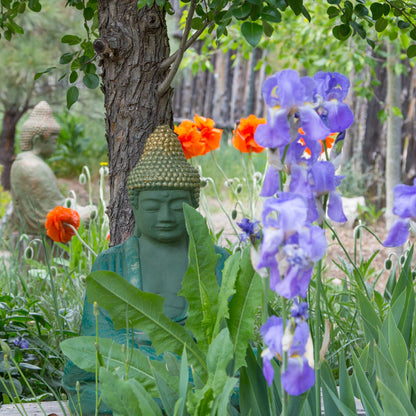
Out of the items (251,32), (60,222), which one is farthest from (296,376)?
(60,222)

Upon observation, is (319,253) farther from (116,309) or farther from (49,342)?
(49,342)

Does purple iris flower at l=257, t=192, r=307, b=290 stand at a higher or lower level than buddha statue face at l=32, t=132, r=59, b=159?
higher

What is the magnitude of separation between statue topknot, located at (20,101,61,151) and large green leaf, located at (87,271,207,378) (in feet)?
11.1

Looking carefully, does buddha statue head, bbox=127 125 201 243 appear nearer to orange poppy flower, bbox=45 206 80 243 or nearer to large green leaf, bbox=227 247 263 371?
large green leaf, bbox=227 247 263 371

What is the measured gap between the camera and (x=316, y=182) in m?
0.93

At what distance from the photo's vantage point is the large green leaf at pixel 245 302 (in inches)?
50.9

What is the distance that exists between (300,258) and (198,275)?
1.97 ft

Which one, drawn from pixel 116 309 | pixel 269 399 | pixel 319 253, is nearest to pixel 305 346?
pixel 319 253

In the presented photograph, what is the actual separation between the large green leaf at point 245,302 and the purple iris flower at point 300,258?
469mm

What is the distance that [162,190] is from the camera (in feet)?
5.77

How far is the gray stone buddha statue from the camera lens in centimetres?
426

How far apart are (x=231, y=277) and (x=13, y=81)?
22.6ft

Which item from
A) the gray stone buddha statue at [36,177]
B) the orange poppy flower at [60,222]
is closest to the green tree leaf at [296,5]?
the orange poppy flower at [60,222]

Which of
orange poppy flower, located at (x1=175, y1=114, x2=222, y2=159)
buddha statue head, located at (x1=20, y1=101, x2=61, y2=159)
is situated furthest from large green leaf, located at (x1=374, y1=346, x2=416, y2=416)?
buddha statue head, located at (x1=20, y1=101, x2=61, y2=159)
